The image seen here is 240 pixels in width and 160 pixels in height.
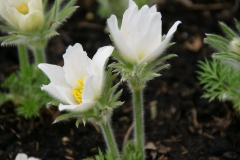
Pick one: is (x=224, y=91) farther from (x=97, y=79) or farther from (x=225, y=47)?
(x=97, y=79)

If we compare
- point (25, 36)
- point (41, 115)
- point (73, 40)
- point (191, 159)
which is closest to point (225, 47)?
point (191, 159)

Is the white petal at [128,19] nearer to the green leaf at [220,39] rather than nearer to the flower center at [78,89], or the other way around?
the flower center at [78,89]

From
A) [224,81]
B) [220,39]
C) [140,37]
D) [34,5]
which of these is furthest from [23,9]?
[224,81]

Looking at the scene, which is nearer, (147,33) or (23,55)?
(147,33)

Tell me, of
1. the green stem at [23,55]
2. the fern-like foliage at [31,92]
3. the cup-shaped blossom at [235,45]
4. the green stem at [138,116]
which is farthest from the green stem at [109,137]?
the green stem at [23,55]

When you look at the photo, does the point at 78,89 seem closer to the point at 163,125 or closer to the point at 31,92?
the point at 31,92

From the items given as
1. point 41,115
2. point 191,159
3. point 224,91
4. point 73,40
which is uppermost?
point 73,40

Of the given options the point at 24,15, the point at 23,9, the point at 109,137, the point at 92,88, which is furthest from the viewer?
the point at 23,9
